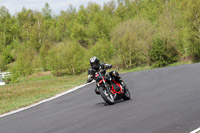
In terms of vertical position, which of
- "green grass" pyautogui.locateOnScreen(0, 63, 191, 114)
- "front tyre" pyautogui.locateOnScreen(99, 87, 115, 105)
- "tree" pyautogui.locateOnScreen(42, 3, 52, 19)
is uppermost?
"tree" pyautogui.locateOnScreen(42, 3, 52, 19)

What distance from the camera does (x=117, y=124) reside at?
26.5ft

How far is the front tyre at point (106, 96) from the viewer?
38.0 ft

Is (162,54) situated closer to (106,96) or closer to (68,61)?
(68,61)

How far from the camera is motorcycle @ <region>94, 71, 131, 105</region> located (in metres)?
11.7

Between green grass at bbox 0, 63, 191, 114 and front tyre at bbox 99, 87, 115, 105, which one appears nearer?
front tyre at bbox 99, 87, 115, 105

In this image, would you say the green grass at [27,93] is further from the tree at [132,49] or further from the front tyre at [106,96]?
the tree at [132,49]

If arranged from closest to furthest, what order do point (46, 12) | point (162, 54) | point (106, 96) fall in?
point (106, 96) < point (162, 54) < point (46, 12)

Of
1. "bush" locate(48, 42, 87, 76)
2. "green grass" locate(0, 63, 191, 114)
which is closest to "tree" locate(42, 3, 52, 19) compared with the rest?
"bush" locate(48, 42, 87, 76)

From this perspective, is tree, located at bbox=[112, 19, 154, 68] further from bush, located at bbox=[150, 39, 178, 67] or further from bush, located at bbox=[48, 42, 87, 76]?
bush, located at bbox=[48, 42, 87, 76]

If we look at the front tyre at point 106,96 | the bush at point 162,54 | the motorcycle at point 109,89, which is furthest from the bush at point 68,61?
the front tyre at point 106,96

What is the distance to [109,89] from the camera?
39.2ft

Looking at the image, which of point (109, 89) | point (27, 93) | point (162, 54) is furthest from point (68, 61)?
point (109, 89)

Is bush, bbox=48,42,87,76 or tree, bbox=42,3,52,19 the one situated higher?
tree, bbox=42,3,52,19

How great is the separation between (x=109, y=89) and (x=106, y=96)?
1.11 feet
